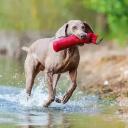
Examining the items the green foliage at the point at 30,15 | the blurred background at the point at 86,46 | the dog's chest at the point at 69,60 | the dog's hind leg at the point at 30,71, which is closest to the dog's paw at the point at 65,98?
the dog's chest at the point at 69,60

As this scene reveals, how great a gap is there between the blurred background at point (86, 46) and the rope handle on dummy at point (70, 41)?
3249 millimetres

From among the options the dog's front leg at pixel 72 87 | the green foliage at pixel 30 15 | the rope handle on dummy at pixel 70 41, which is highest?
the green foliage at pixel 30 15

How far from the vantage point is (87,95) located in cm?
1773

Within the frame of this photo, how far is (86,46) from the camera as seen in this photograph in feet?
121

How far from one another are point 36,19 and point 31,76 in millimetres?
25576

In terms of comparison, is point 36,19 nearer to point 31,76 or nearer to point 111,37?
point 111,37

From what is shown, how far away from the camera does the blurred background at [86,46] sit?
21219 mm

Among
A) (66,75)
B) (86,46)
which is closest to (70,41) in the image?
(66,75)

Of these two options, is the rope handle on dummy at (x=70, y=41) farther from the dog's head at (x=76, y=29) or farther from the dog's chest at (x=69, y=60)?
the dog's chest at (x=69, y=60)

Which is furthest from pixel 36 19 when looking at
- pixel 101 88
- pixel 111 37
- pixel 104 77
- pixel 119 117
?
pixel 119 117

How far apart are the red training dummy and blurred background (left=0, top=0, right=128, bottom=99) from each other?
3.25 m

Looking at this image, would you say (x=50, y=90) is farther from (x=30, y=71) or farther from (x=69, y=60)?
(x=30, y=71)

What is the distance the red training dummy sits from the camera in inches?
573

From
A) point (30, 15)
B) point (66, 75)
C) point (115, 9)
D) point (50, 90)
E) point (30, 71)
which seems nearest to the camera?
point (50, 90)
